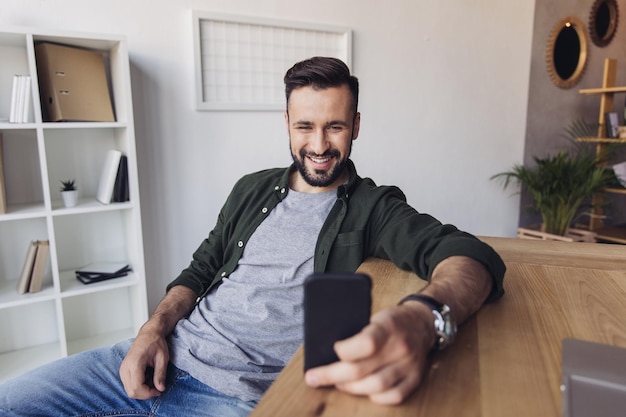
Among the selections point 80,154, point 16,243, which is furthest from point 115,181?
point 16,243

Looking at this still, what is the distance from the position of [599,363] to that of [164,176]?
2.24 m

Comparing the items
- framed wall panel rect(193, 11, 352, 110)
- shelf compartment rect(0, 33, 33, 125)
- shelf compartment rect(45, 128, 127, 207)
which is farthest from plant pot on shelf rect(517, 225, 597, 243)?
shelf compartment rect(0, 33, 33, 125)

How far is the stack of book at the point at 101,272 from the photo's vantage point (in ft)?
6.89

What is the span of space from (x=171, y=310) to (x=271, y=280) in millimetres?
304

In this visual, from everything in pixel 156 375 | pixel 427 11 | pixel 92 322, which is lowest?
pixel 92 322

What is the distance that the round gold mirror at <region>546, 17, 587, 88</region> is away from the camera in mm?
3953

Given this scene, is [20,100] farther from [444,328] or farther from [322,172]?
[444,328]

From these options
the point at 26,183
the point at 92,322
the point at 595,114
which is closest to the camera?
the point at 26,183

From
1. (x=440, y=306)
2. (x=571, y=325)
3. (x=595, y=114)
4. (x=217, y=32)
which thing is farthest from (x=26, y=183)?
(x=595, y=114)

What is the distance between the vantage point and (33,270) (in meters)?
1.98

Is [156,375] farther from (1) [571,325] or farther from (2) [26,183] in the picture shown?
(2) [26,183]

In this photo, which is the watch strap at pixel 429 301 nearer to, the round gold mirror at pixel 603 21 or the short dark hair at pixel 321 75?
the short dark hair at pixel 321 75

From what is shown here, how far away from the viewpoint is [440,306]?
68cm

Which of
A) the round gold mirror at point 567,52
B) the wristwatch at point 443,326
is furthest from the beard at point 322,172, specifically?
the round gold mirror at point 567,52
